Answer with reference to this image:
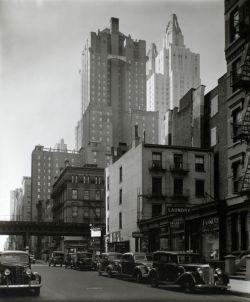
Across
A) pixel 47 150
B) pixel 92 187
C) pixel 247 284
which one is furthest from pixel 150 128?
pixel 247 284

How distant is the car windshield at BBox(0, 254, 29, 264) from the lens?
72.2ft

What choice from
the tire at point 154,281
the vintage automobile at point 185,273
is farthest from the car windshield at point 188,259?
the tire at point 154,281

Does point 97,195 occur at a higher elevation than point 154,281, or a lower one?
higher

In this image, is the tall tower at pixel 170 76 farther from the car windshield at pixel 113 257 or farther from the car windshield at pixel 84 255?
the car windshield at pixel 113 257

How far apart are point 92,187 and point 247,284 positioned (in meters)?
86.3

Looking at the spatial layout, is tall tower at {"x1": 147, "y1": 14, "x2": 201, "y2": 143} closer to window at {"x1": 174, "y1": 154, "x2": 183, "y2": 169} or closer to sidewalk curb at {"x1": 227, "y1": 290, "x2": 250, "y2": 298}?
window at {"x1": 174, "y1": 154, "x2": 183, "y2": 169}

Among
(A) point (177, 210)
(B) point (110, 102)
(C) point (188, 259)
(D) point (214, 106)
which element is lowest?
(C) point (188, 259)

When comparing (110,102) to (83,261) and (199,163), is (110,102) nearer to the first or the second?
(199,163)

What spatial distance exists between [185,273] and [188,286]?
1.87ft

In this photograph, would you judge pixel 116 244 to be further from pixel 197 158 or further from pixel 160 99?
pixel 160 99

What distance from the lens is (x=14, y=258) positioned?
2244cm

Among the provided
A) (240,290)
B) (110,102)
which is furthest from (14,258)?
(110,102)

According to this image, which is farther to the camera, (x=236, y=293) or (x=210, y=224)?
(x=210, y=224)

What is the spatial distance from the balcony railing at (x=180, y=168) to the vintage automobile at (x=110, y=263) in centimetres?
2169
